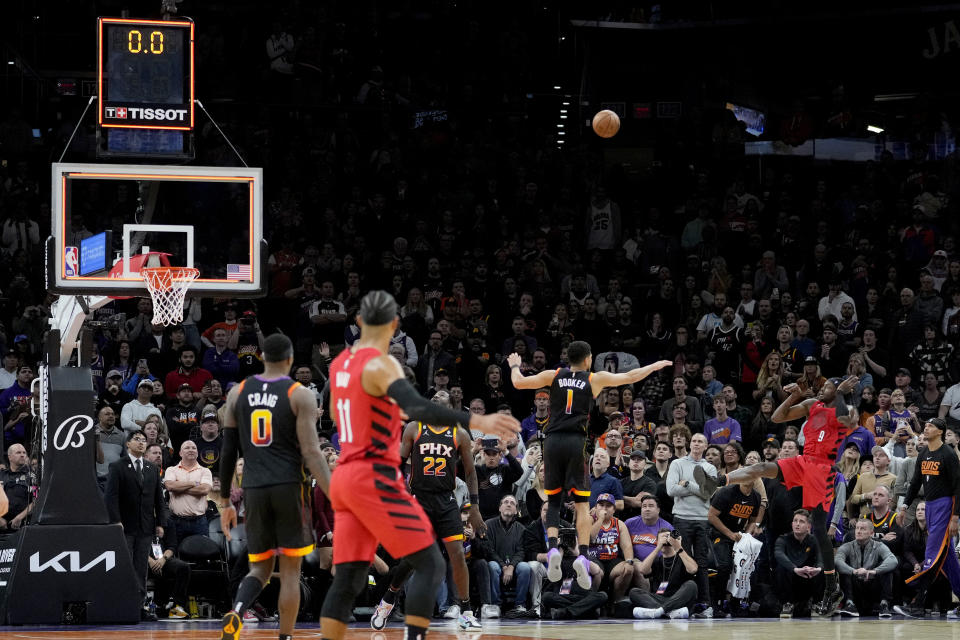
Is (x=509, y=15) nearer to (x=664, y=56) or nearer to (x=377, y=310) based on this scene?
(x=664, y=56)

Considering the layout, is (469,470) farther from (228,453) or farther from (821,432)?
(821,432)

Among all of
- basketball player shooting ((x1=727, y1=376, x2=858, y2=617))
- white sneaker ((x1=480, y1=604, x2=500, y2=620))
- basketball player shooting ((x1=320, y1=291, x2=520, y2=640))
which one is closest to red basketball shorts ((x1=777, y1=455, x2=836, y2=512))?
basketball player shooting ((x1=727, y1=376, x2=858, y2=617))

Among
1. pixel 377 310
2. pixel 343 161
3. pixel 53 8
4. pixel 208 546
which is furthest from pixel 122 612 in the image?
pixel 53 8

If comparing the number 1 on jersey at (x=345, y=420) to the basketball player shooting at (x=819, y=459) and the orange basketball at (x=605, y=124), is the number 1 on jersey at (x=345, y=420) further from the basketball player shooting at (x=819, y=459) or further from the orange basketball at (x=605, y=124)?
the orange basketball at (x=605, y=124)

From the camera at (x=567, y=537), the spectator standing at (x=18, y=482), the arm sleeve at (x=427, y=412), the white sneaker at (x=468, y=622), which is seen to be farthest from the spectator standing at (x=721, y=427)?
the arm sleeve at (x=427, y=412)

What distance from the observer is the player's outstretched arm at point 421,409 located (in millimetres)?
7676

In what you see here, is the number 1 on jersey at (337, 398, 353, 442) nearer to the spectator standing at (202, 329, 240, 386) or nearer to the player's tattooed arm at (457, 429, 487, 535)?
the player's tattooed arm at (457, 429, 487, 535)

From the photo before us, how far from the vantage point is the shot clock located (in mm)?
14398

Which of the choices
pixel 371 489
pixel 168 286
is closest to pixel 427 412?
pixel 371 489

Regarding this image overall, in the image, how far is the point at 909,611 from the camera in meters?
17.7

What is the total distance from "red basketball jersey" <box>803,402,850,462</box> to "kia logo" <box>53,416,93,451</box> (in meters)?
8.09

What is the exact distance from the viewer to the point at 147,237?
1470cm

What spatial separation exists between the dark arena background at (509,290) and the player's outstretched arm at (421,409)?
35cm

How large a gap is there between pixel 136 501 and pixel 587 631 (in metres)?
5.53
